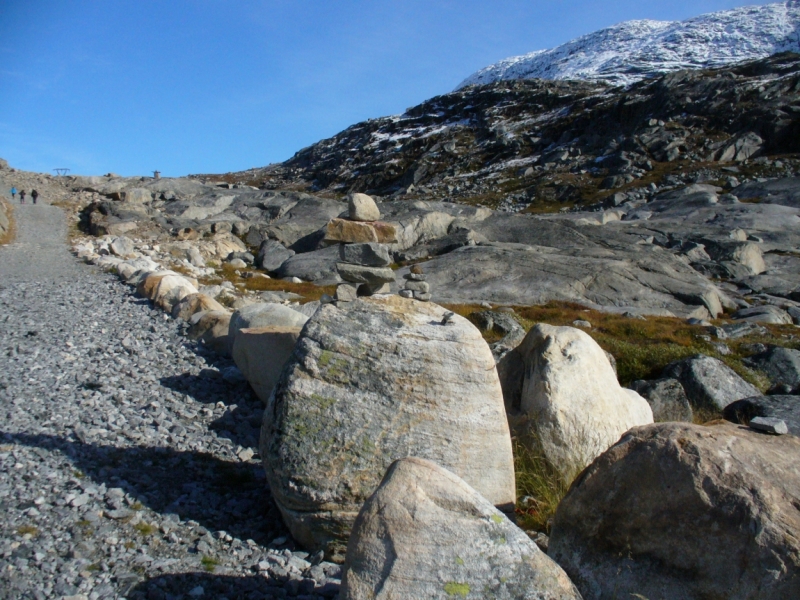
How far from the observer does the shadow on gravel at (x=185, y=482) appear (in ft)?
26.1

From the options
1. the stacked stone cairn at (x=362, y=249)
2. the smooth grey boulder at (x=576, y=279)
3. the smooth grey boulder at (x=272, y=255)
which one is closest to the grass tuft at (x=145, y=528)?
the stacked stone cairn at (x=362, y=249)

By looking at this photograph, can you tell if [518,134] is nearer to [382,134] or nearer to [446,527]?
[382,134]

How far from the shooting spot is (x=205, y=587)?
645cm

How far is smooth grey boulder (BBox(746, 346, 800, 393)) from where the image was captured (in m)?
20.1

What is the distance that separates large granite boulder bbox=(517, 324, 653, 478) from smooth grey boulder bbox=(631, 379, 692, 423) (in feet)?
19.1

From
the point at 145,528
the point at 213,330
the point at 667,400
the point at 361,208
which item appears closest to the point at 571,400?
the point at 361,208

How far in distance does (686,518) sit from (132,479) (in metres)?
7.32

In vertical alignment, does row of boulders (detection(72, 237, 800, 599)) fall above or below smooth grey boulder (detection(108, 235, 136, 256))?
below

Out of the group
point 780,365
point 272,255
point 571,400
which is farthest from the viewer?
point 272,255

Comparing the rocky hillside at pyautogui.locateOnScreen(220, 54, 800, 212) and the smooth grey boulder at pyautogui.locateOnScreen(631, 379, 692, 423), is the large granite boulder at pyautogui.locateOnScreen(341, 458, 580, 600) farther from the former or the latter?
the rocky hillside at pyautogui.locateOnScreen(220, 54, 800, 212)

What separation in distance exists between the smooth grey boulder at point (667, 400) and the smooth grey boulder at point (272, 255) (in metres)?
35.2

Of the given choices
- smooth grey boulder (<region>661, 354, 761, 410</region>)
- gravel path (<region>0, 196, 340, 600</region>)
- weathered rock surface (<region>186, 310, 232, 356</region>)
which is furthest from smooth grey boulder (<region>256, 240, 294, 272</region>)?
smooth grey boulder (<region>661, 354, 761, 410</region>)

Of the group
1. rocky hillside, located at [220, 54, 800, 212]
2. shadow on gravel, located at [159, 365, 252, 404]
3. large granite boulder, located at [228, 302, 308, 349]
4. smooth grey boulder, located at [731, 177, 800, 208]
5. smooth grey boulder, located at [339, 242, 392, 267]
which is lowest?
shadow on gravel, located at [159, 365, 252, 404]

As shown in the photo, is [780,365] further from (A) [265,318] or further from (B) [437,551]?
(B) [437,551]
